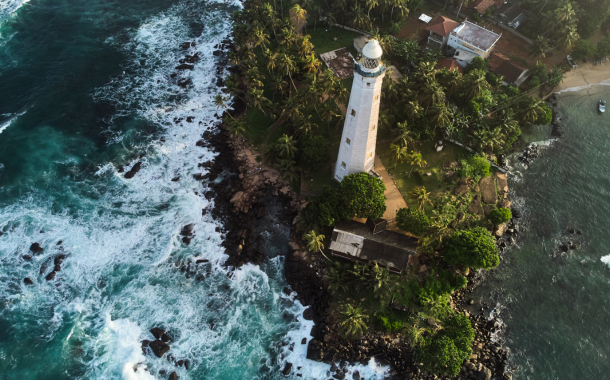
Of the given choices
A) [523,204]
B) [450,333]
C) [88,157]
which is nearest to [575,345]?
[450,333]

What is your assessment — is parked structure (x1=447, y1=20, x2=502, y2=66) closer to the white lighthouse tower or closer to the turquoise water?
the turquoise water

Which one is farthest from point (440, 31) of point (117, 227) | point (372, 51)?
point (117, 227)

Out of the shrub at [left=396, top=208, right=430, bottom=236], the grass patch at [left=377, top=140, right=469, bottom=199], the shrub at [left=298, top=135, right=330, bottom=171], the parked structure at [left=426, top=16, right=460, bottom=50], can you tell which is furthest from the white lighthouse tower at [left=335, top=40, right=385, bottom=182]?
the parked structure at [left=426, top=16, right=460, bottom=50]

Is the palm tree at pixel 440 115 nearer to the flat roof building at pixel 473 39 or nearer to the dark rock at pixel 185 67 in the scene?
the flat roof building at pixel 473 39

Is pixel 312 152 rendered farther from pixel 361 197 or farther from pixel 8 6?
pixel 8 6

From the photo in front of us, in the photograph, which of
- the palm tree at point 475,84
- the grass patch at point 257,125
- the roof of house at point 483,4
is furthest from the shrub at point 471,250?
the roof of house at point 483,4
